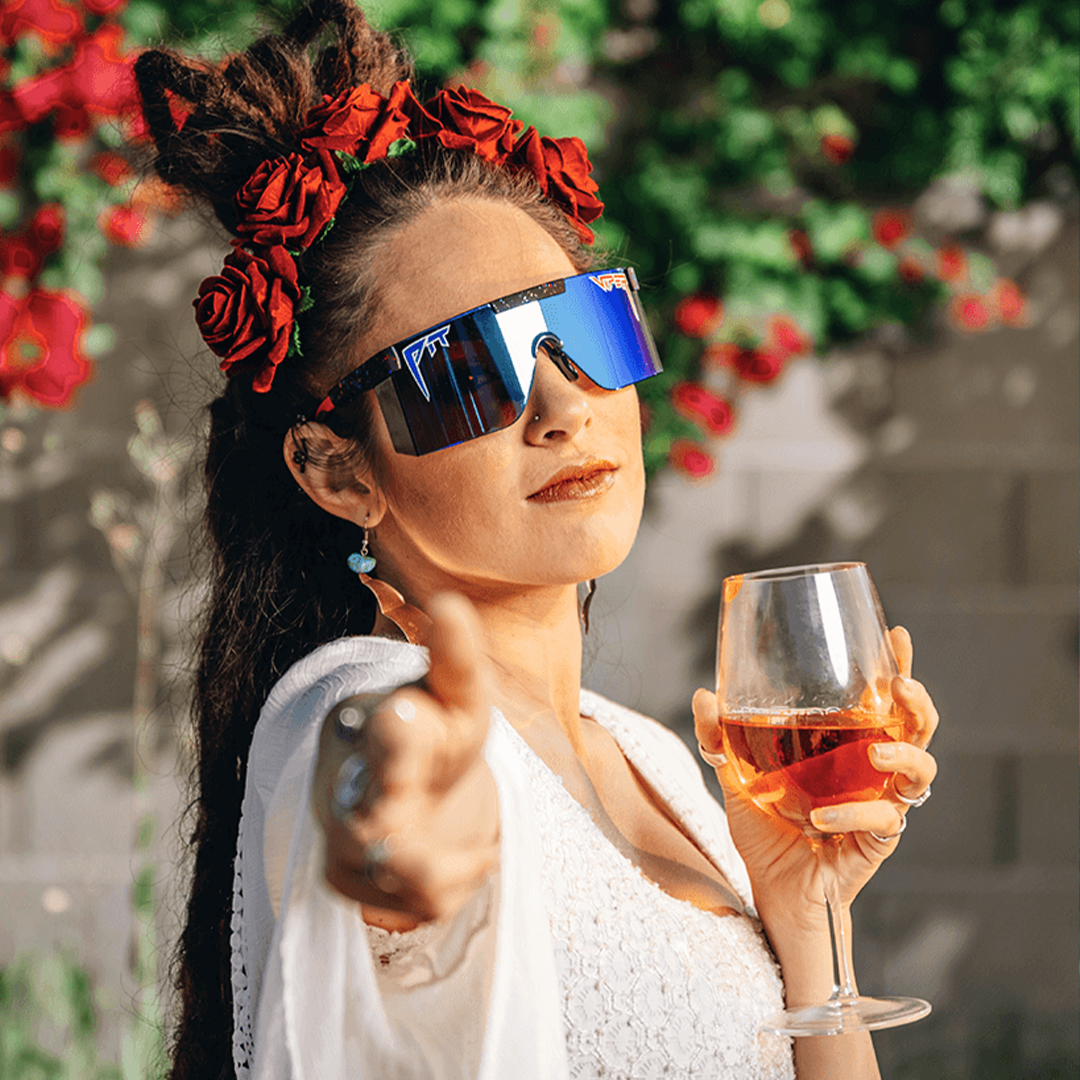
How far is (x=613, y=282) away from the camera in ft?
4.95

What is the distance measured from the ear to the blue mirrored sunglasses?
6 cm

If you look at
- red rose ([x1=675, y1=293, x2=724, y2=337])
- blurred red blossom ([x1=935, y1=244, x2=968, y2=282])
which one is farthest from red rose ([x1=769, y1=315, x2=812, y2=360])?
blurred red blossom ([x1=935, y1=244, x2=968, y2=282])

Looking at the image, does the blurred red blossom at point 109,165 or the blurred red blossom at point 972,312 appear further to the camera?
the blurred red blossom at point 972,312

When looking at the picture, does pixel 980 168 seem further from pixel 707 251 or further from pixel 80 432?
pixel 80 432

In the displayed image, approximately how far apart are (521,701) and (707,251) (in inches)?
96.9

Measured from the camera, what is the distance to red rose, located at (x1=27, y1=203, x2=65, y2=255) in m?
3.45

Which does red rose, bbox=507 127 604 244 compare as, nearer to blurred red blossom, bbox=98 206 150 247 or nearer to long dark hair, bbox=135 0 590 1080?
long dark hair, bbox=135 0 590 1080

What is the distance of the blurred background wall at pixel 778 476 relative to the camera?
11.6ft

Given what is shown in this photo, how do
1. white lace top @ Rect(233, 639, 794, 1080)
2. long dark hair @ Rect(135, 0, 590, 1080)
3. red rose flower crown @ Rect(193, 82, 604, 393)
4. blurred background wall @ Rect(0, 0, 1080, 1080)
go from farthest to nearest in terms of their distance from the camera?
blurred background wall @ Rect(0, 0, 1080, 1080), long dark hair @ Rect(135, 0, 590, 1080), red rose flower crown @ Rect(193, 82, 604, 393), white lace top @ Rect(233, 639, 794, 1080)

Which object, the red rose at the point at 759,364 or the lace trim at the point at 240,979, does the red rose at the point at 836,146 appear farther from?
the lace trim at the point at 240,979

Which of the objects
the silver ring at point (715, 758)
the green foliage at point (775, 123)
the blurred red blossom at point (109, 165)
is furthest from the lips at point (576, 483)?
the blurred red blossom at point (109, 165)

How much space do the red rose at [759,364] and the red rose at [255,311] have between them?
243 centimetres

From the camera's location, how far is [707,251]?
140 inches

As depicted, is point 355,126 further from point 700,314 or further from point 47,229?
point 47,229
